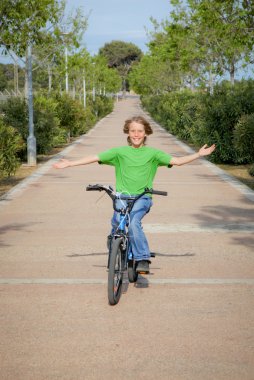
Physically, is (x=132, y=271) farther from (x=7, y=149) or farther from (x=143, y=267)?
(x=7, y=149)

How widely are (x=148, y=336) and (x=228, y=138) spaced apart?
14.8 metres

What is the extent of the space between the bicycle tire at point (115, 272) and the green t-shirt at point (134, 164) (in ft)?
1.97

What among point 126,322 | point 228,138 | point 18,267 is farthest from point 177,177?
point 126,322

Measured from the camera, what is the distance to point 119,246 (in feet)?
20.1

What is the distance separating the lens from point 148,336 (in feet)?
17.0

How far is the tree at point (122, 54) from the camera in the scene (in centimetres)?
17438

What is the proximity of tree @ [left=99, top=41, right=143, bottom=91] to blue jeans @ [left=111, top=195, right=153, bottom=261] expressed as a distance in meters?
169

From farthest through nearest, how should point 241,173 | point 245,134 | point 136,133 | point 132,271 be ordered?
point 241,173 < point 245,134 < point 132,271 < point 136,133

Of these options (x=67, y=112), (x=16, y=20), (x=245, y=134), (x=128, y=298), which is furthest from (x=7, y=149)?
(x=67, y=112)

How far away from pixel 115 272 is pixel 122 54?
17148cm

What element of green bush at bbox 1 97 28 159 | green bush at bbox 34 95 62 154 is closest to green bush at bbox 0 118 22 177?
green bush at bbox 1 97 28 159

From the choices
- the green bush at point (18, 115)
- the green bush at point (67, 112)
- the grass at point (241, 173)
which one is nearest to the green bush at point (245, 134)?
the grass at point (241, 173)

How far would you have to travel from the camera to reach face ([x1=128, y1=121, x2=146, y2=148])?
6.45 meters

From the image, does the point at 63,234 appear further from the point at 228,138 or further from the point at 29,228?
the point at 228,138
